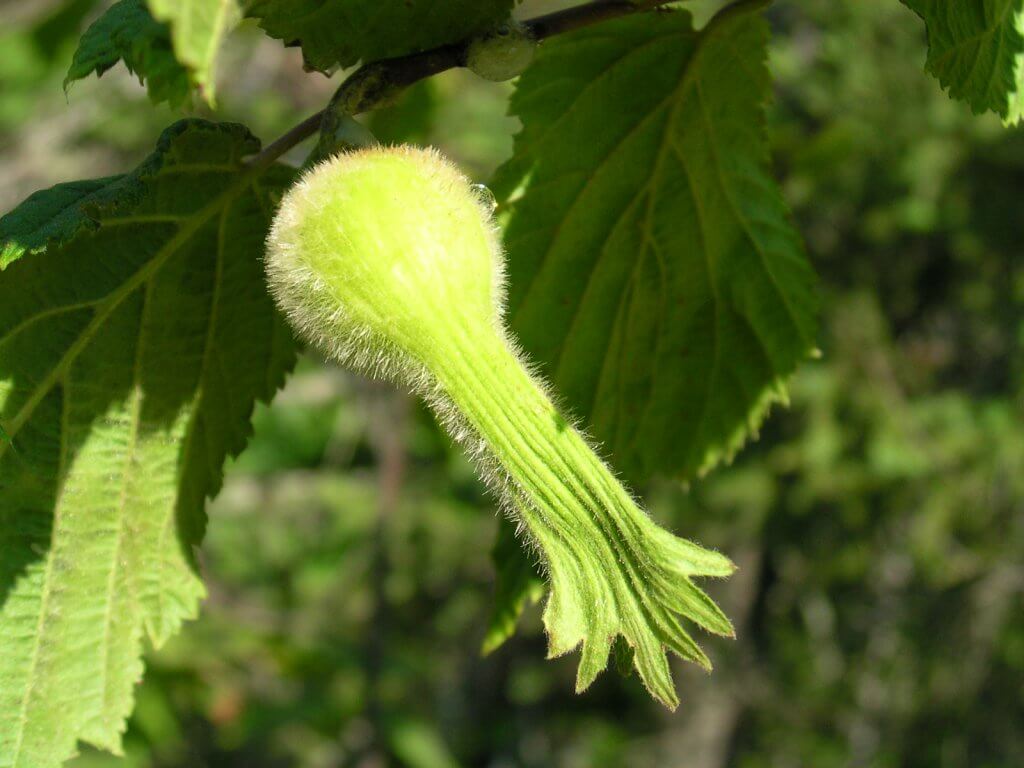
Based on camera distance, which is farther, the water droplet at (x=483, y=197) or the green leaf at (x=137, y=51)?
the water droplet at (x=483, y=197)

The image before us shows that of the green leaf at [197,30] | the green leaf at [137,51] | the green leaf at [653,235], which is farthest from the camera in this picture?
the green leaf at [653,235]

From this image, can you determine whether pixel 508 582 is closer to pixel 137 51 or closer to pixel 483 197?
pixel 483 197

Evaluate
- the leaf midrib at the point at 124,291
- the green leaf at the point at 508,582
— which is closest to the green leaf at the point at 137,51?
the leaf midrib at the point at 124,291

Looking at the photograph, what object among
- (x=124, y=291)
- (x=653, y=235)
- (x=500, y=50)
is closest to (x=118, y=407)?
(x=124, y=291)

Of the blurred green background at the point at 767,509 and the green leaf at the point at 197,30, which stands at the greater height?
the green leaf at the point at 197,30

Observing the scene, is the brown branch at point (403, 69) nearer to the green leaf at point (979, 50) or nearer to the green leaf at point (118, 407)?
the green leaf at point (118, 407)

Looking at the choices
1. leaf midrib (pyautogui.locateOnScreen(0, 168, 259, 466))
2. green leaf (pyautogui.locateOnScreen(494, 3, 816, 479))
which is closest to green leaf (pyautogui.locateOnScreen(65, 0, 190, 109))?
leaf midrib (pyautogui.locateOnScreen(0, 168, 259, 466))

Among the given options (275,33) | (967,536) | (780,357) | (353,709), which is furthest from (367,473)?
(275,33)
